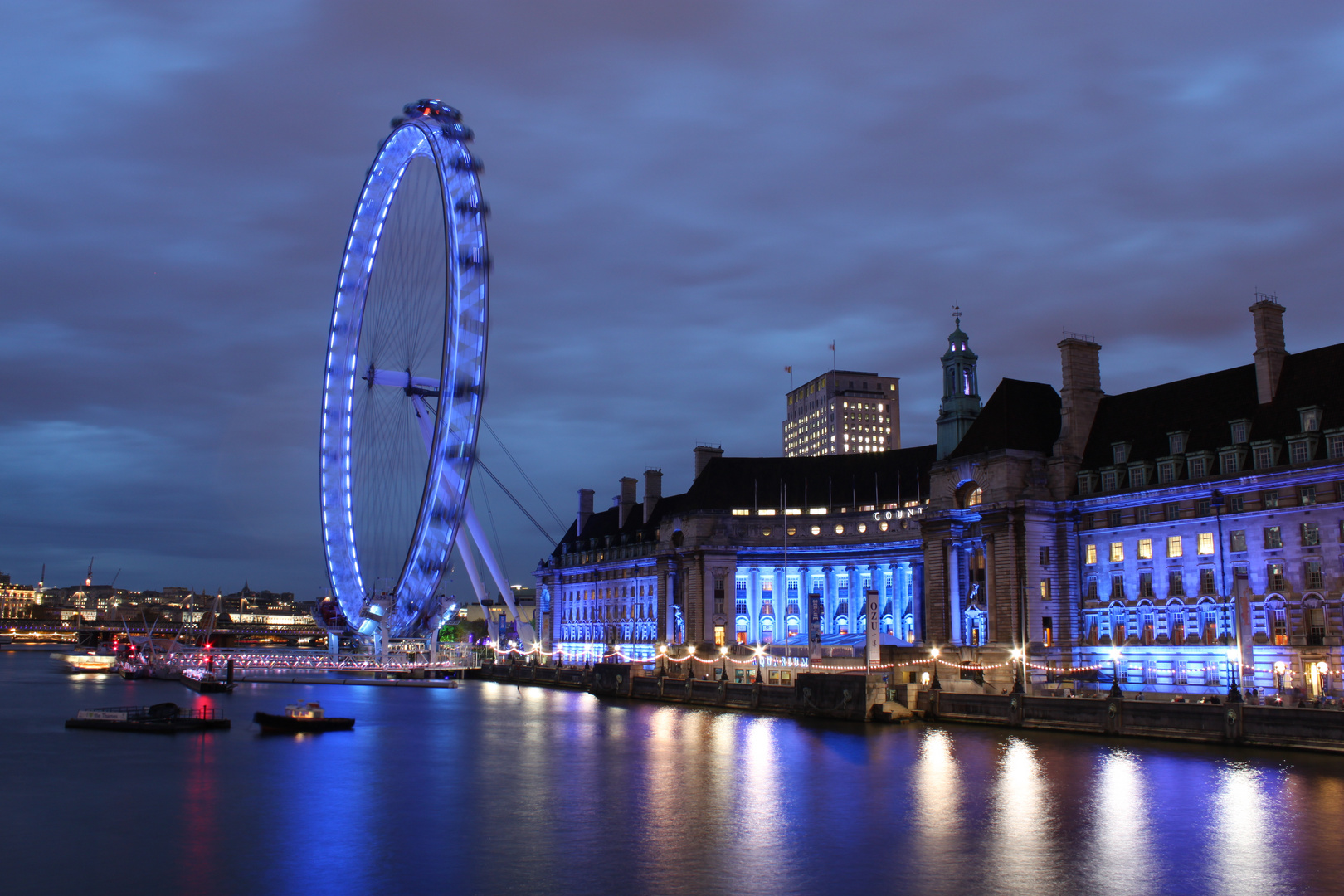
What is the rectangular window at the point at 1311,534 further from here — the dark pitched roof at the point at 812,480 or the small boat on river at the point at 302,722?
the small boat on river at the point at 302,722

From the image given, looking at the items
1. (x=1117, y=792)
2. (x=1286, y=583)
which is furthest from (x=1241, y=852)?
(x=1286, y=583)

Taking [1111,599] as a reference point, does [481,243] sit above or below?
above

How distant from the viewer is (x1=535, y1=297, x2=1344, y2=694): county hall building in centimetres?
7669

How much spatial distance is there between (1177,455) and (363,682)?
83637 millimetres

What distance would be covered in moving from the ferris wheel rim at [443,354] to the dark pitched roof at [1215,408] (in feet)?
161

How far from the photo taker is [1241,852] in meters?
34.6

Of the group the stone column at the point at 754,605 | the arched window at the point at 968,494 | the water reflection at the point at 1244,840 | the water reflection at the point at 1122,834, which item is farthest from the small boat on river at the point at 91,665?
the water reflection at the point at 1244,840

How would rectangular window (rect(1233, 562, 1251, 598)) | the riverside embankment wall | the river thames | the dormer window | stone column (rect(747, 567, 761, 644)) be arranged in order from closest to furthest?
the river thames, the riverside embankment wall, rectangular window (rect(1233, 562, 1251, 598)), the dormer window, stone column (rect(747, 567, 761, 644))

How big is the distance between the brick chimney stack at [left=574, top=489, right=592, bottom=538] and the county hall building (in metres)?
48.2

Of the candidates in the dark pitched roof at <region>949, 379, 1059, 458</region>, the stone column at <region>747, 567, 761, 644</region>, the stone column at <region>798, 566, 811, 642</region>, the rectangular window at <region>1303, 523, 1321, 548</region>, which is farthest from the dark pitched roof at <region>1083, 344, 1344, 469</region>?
the stone column at <region>747, 567, 761, 644</region>

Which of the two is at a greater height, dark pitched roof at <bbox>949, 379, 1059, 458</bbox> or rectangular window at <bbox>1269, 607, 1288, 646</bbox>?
dark pitched roof at <bbox>949, 379, 1059, 458</bbox>

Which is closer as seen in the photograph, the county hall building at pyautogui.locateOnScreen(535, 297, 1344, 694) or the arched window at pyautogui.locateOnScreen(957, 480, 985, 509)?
the county hall building at pyautogui.locateOnScreen(535, 297, 1344, 694)

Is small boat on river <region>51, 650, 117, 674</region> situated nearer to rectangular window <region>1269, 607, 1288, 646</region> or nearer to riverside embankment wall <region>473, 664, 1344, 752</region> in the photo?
riverside embankment wall <region>473, 664, 1344, 752</region>

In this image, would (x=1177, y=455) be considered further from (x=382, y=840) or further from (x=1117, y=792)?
(x=382, y=840)
